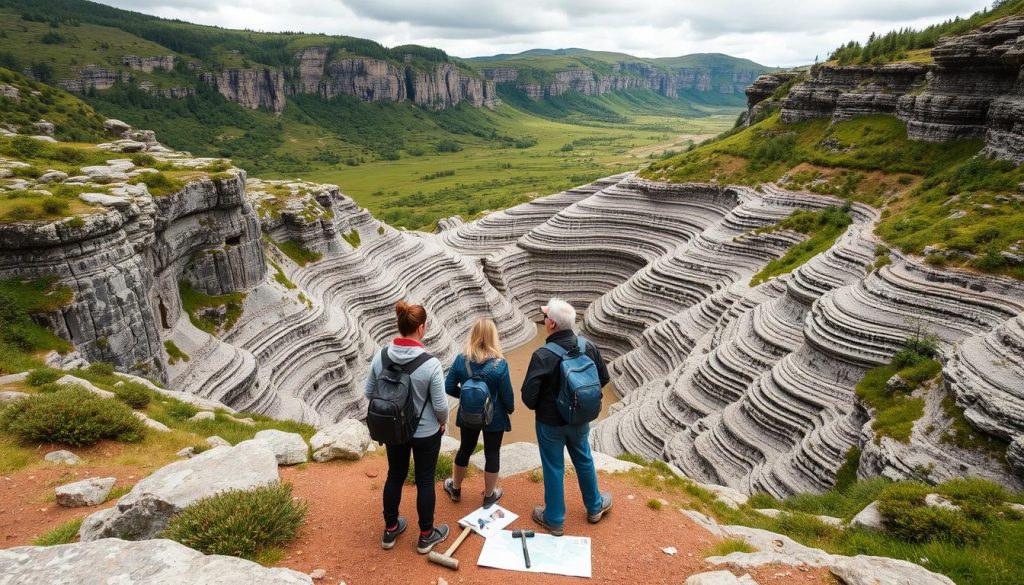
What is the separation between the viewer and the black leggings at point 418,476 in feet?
22.3

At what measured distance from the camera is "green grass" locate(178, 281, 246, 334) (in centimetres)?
2222

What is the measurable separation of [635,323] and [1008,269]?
1841 centimetres

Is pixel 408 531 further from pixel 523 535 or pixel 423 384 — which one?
pixel 423 384

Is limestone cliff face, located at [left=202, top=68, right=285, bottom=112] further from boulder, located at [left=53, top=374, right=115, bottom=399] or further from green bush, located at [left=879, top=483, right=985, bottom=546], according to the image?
green bush, located at [left=879, top=483, right=985, bottom=546]

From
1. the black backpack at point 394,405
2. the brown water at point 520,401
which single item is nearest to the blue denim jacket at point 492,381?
the black backpack at point 394,405

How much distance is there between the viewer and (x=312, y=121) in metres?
157

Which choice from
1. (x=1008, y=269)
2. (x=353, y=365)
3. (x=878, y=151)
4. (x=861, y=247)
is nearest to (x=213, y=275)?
(x=353, y=365)

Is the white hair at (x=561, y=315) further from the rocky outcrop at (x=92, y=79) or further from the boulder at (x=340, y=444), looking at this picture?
the rocky outcrop at (x=92, y=79)

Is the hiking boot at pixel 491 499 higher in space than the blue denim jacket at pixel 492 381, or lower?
lower

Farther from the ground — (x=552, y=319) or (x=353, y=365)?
(x=552, y=319)

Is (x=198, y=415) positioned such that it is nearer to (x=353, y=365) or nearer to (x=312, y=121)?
(x=353, y=365)

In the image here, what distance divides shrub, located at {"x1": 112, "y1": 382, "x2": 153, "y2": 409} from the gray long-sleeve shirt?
8701 millimetres

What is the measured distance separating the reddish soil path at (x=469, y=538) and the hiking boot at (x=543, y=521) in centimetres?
12

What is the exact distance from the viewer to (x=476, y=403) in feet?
23.1
